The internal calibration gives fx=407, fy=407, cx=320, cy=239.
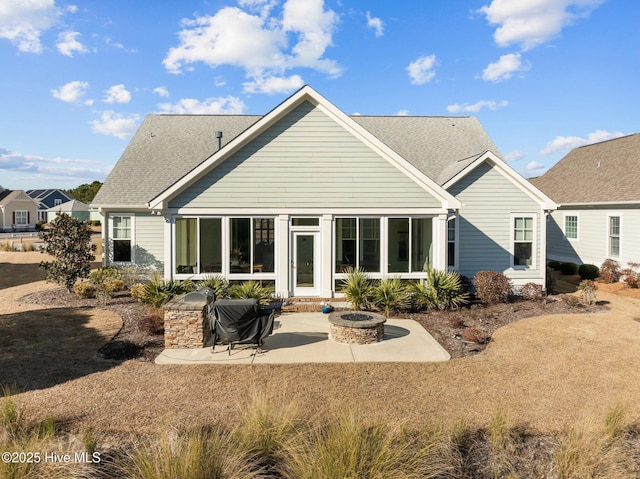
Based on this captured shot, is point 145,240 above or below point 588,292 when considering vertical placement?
above

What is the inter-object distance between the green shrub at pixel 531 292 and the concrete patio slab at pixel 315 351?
613cm

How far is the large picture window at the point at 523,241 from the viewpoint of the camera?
16.0 metres

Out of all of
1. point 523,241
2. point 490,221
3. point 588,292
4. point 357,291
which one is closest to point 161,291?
point 357,291

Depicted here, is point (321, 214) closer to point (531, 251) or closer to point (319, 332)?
point (319, 332)

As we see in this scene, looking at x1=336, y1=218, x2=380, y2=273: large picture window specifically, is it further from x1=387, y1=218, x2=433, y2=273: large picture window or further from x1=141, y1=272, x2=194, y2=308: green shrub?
x1=141, y1=272, x2=194, y2=308: green shrub

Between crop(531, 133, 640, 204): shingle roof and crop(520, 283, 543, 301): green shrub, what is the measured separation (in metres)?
7.31

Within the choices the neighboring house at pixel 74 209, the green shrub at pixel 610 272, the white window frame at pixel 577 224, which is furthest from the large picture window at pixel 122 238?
the neighboring house at pixel 74 209

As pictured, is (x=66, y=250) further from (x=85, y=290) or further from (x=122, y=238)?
(x=122, y=238)

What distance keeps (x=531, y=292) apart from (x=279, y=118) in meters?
11.0

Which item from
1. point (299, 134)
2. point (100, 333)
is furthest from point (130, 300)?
point (299, 134)

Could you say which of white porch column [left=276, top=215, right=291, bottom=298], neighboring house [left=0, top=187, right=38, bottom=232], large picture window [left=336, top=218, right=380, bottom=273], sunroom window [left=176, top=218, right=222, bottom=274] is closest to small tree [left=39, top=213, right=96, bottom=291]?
sunroom window [left=176, top=218, right=222, bottom=274]

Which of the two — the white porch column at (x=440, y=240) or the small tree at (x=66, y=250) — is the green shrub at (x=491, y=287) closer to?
the white porch column at (x=440, y=240)

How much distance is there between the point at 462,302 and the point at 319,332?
5801 millimetres

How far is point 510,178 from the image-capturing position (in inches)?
622
